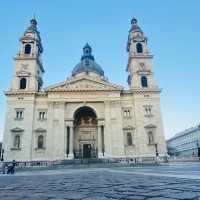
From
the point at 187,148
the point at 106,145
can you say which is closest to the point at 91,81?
the point at 106,145

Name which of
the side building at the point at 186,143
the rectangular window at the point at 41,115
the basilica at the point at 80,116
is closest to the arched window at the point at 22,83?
the basilica at the point at 80,116

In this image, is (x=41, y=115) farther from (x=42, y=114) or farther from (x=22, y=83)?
(x=22, y=83)

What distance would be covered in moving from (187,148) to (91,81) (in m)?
55.8

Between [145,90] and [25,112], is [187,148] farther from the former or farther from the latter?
[25,112]

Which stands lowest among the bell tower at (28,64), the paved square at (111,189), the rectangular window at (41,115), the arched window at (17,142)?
the paved square at (111,189)

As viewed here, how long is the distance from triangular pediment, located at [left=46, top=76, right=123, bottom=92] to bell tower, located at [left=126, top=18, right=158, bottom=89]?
153 inches

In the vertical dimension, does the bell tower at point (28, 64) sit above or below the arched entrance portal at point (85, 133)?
above

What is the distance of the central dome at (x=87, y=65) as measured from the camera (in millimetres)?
48219

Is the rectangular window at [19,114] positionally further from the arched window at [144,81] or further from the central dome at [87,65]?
the arched window at [144,81]

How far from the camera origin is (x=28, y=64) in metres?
37.4

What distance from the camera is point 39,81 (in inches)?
1559

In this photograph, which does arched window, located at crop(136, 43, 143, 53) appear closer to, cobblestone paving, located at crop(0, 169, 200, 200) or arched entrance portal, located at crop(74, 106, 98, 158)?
arched entrance portal, located at crop(74, 106, 98, 158)

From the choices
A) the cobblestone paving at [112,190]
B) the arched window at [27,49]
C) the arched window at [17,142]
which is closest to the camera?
the cobblestone paving at [112,190]

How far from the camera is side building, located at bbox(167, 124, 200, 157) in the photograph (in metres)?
70.2
